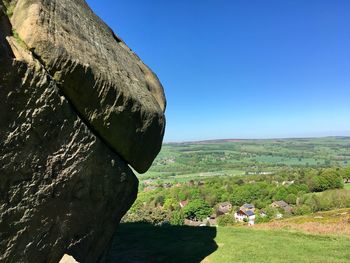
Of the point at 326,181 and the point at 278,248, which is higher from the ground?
the point at 278,248

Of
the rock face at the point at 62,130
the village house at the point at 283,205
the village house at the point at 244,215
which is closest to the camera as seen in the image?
the rock face at the point at 62,130

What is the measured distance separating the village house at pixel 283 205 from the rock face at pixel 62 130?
8848 cm

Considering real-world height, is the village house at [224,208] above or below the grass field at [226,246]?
below

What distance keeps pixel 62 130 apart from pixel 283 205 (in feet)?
344

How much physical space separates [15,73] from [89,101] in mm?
2364

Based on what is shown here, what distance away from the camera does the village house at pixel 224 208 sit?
355 feet

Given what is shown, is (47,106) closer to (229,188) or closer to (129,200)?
(129,200)

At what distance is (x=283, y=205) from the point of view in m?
106

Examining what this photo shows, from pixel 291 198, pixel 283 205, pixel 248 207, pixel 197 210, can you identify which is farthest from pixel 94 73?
pixel 248 207

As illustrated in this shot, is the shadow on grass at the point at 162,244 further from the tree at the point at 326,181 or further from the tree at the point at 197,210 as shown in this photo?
the tree at the point at 326,181

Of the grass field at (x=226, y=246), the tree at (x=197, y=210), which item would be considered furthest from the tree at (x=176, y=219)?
the tree at (x=197, y=210)

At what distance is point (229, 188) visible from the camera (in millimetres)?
139625

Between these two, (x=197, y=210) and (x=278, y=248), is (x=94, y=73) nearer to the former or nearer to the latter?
(x=278, y=248)

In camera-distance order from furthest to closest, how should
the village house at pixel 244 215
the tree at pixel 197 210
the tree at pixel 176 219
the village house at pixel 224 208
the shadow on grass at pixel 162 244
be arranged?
the village house at pixel 224 208, the village house at pixel 244 215, the tree at pixel 197 210, the tree at pixel 176 219, the shadow on grass at pixel 162 244
